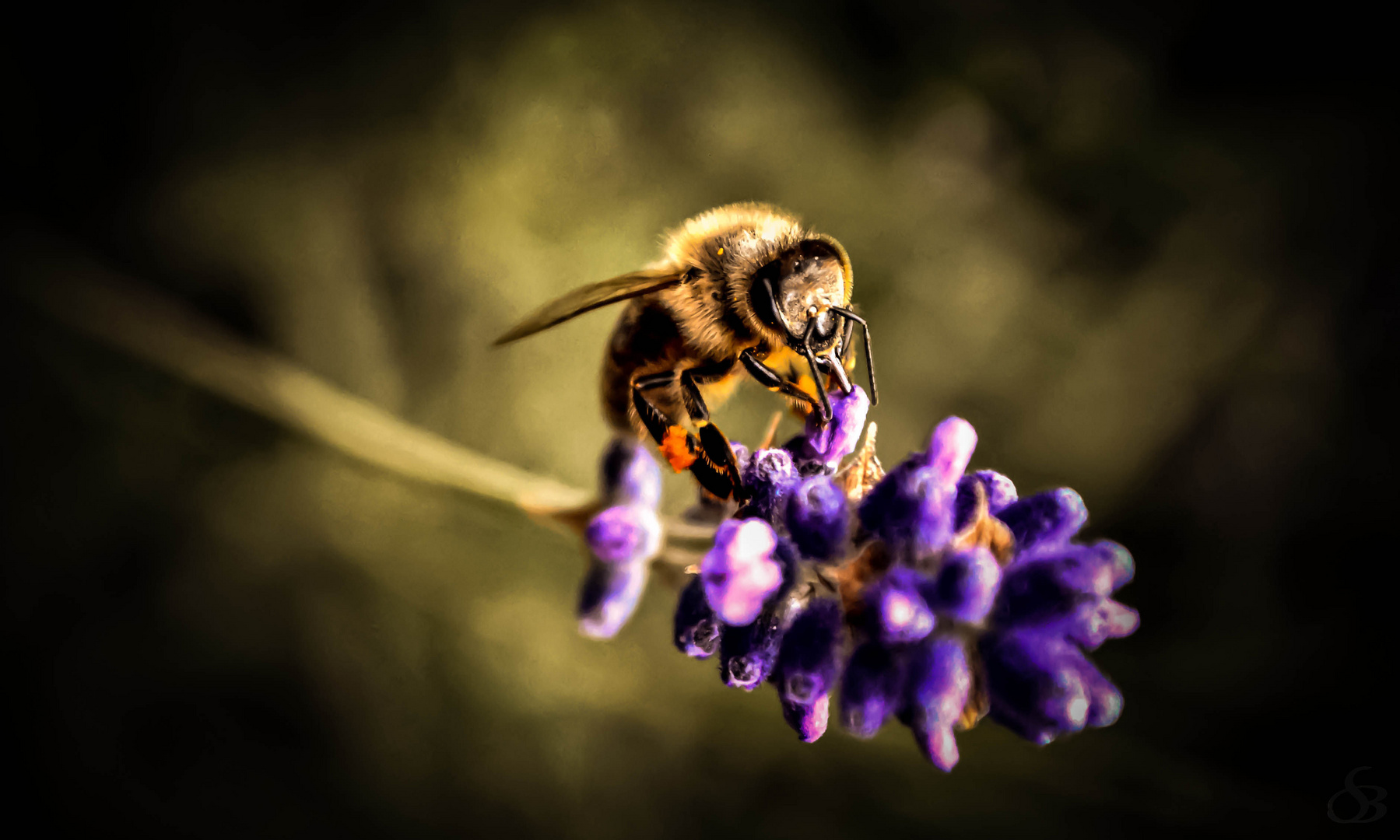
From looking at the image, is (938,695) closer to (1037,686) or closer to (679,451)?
(1037,686)

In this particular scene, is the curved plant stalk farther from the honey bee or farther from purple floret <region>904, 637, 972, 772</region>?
purple floret <region>904, 637, 972, 772</region>

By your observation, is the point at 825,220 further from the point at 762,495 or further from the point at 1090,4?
the point at 762,495

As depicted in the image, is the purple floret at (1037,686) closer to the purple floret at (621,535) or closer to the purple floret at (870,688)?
the purple floret at (870,688)

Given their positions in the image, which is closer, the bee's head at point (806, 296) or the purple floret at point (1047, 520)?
the purple floret at point (1047, 520)

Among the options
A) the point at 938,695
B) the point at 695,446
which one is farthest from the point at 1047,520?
the point at 695,446

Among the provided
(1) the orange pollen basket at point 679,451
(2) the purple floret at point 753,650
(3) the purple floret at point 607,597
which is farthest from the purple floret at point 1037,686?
(3) the purple floret at point 607,597

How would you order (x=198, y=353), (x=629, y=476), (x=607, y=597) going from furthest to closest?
(x=198, y=353) < (x=629, y=476) < (x=607, y=597)
